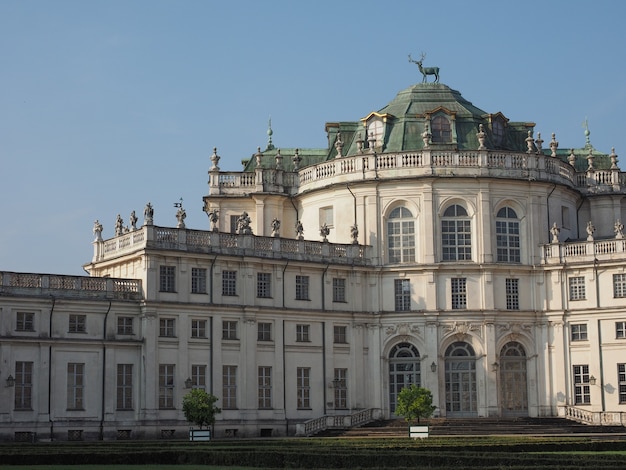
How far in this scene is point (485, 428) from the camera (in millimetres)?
62250

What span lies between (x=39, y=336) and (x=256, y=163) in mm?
24749

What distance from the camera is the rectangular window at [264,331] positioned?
6606 centimetres

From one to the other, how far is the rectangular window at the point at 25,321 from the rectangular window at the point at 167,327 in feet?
22.5

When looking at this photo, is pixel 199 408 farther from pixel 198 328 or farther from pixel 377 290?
pixel 377 290

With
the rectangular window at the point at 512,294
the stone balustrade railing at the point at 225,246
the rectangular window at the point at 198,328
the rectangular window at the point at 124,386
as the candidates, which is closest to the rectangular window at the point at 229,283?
the stone balustrade railing at the point at 225,246

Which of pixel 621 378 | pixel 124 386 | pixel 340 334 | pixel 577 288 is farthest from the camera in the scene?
pixel 577 288

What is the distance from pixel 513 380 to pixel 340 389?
33.2 feet

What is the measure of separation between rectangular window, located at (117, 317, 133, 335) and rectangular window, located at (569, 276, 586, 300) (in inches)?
1006

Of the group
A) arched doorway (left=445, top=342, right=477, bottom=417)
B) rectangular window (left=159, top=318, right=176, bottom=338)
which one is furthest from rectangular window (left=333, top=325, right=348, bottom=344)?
rectangular window (left=159, top=318, right=176, bottom=338)

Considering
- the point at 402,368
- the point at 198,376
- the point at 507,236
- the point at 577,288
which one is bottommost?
the point at 198,376

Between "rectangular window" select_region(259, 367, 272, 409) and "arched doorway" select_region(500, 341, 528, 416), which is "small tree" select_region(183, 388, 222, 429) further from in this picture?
"arched doorway" select_region(500, 341, 528, 416)

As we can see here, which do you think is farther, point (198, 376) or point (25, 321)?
point (198, 376)

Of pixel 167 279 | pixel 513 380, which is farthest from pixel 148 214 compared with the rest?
pixel 513 380

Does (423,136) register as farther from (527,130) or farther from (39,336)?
(39,336)
